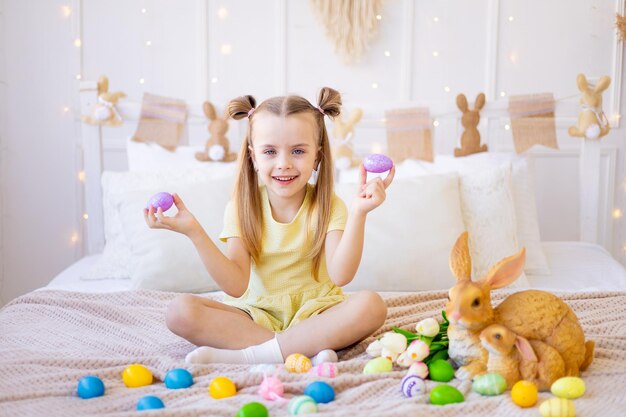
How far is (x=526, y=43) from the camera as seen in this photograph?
274cm

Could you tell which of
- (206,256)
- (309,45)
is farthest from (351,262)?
(309,45)

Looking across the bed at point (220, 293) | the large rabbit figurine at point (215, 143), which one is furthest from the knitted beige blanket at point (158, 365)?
the large rabbit figurine at point (215, 143)

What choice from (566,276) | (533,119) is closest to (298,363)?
(566,276)

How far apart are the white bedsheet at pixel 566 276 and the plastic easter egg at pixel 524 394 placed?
909 mm

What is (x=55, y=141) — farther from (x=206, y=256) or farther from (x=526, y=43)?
(x=526, y=43)

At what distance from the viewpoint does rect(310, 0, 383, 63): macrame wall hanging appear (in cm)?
266

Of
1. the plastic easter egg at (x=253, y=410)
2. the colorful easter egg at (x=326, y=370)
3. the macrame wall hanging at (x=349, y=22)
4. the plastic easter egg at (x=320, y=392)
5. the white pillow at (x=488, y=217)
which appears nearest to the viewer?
the plastic easter egg at (x=253, y=410)

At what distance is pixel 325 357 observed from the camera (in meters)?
1.33

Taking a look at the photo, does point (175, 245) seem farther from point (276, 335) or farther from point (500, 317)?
point (500, 317)

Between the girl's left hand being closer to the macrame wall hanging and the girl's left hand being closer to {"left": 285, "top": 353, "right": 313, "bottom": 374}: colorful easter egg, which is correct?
{"left": 285, "top": 353, "right": 313, "bottom": 374}: colorful easter egg

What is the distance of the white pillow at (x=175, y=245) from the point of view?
1.93 metres

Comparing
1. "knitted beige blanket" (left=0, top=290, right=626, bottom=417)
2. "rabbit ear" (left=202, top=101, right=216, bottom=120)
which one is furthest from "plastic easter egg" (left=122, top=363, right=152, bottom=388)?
"rabbit ear" (left=202, top=101, right=216, bottom=120)

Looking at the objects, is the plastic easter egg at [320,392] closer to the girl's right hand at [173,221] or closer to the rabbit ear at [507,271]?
the rabbit ear at [507,271]

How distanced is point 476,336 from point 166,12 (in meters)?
2.01
